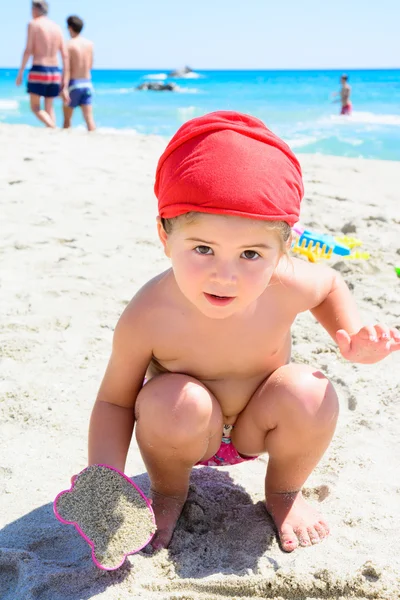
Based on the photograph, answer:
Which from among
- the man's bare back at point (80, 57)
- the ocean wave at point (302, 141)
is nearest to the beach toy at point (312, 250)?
the man's bare back at point (80, 57)

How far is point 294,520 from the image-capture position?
5.96 ft

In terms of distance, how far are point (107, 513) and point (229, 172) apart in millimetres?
867

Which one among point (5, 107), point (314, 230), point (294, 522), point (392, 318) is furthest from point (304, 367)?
point (5, 107)

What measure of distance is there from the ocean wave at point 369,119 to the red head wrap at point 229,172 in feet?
52.4

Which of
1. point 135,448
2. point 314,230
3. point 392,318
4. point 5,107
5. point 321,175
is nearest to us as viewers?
point 135,448

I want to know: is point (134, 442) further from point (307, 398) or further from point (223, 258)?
point (223, 258)

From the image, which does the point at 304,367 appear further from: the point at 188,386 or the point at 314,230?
the point at 314,230

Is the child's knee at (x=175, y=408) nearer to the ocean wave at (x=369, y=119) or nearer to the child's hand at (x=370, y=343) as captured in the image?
the child's hand at (x=370, y=343)

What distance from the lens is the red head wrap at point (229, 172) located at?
59.9 inches

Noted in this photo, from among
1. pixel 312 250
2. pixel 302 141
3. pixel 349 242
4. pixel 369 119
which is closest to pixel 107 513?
pixel 312 250

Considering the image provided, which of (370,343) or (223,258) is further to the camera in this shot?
(370,343)

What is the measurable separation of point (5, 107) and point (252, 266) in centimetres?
2479

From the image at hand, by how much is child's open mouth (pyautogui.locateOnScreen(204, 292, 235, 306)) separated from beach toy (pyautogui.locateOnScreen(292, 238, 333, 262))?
2254mm

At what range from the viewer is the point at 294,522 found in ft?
5.94
